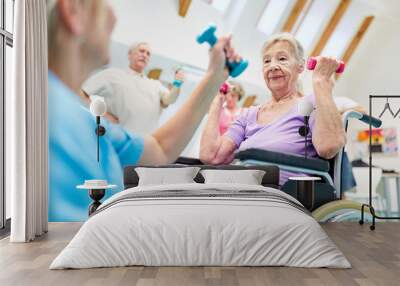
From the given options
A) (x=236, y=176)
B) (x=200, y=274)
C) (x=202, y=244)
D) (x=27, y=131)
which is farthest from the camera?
(x=236, y=176)

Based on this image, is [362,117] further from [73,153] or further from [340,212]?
[73,153]

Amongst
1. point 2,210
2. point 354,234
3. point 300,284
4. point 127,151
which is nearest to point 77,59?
point 127,151

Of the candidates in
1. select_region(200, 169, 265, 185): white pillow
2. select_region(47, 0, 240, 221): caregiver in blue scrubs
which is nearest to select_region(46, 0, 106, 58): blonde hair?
select_region(47, 0, 240, 221): caregiver in blue scrubs

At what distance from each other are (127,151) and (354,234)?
2.58 metres

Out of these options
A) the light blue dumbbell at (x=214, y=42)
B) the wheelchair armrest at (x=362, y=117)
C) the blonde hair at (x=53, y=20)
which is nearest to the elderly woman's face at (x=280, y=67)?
the light blue dumbbell at (x=214, y=42)

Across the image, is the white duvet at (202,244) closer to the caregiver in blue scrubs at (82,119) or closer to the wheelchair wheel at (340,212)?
the wheelchair wheel at (340,212)

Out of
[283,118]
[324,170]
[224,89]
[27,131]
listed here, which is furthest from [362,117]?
[27,131]

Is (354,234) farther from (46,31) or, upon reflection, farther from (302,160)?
(46,31)

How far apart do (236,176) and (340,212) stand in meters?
1.34

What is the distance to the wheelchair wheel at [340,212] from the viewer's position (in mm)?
5996

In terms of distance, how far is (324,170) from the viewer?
595 centimetres

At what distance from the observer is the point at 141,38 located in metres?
6.16

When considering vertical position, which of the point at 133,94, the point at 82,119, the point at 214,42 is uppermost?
the point at 214,42

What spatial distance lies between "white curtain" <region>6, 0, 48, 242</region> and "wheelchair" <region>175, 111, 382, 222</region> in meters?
1.60
